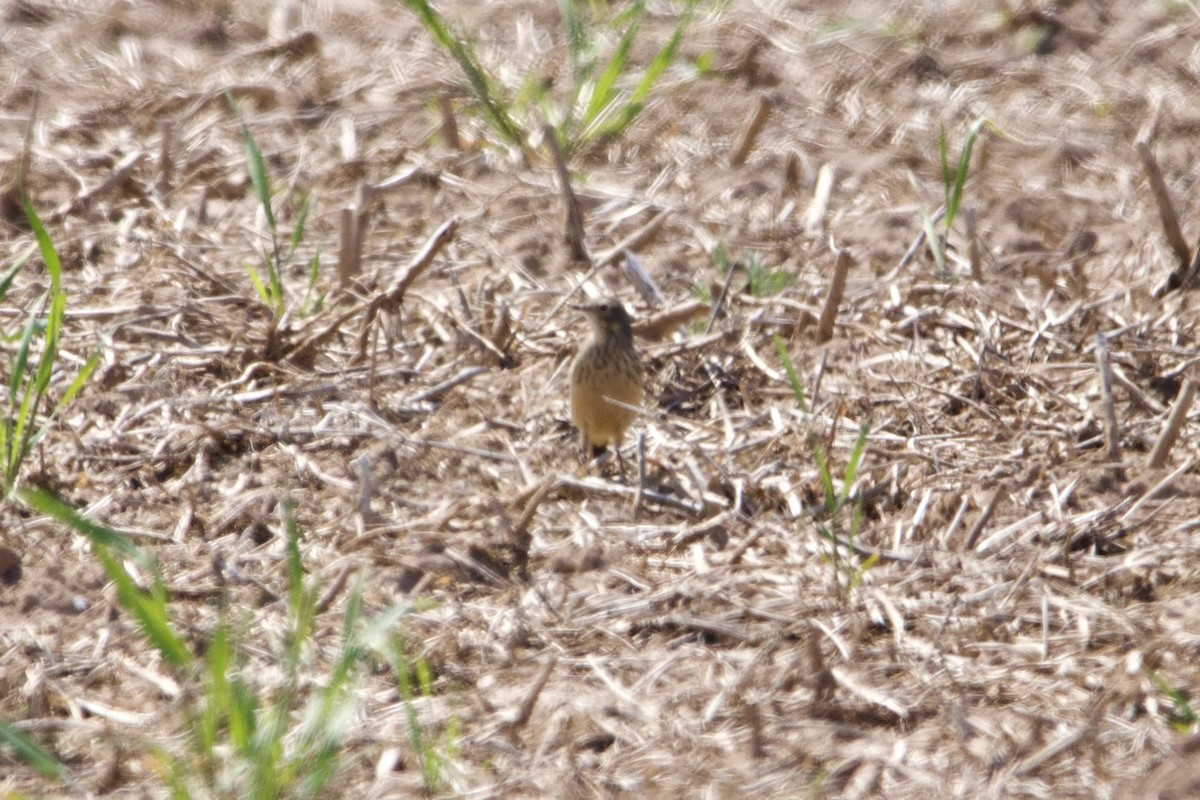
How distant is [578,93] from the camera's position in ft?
24.1

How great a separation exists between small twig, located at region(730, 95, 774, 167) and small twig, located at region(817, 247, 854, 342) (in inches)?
62.9

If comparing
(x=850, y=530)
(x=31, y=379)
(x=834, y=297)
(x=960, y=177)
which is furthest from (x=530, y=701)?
(x=960, y=177)

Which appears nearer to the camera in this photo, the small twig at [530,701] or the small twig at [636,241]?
the small twig at [530,701]

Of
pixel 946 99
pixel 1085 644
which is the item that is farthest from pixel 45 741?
pixel 946 99

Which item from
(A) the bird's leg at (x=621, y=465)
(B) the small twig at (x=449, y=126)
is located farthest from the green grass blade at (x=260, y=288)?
(B) the small twig at (x=449, y=126)

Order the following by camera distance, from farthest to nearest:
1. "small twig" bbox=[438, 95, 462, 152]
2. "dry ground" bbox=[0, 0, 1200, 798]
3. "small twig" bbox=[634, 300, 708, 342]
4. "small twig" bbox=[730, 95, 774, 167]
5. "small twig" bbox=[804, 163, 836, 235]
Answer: "small twig" bbox=[438, 95, 462, 152], "small twig" bbox=[730, 95, 774, 167], "small twig" bbox=[804, 163, 836, 235], "small twig" bbox=[634, 300, 708, 342], "dry ground" bbox=[0, 0, 1200, 798]

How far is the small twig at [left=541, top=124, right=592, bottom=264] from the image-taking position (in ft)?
21.3

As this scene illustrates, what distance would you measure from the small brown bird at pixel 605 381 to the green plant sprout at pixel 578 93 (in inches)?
57.2

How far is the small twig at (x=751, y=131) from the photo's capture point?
7.33 meters

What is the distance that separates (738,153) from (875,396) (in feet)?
6.99

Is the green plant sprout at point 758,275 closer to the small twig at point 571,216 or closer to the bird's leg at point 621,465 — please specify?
the small twig at point 571,216

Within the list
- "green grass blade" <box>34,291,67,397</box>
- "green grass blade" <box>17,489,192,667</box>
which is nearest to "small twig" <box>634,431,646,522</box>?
"green grass blade" <box>34,291,67,397</box>

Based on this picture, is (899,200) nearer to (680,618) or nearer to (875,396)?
(875,396)

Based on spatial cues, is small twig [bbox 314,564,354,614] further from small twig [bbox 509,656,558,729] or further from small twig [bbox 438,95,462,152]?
small twig [bbox 438,95,462,152]
